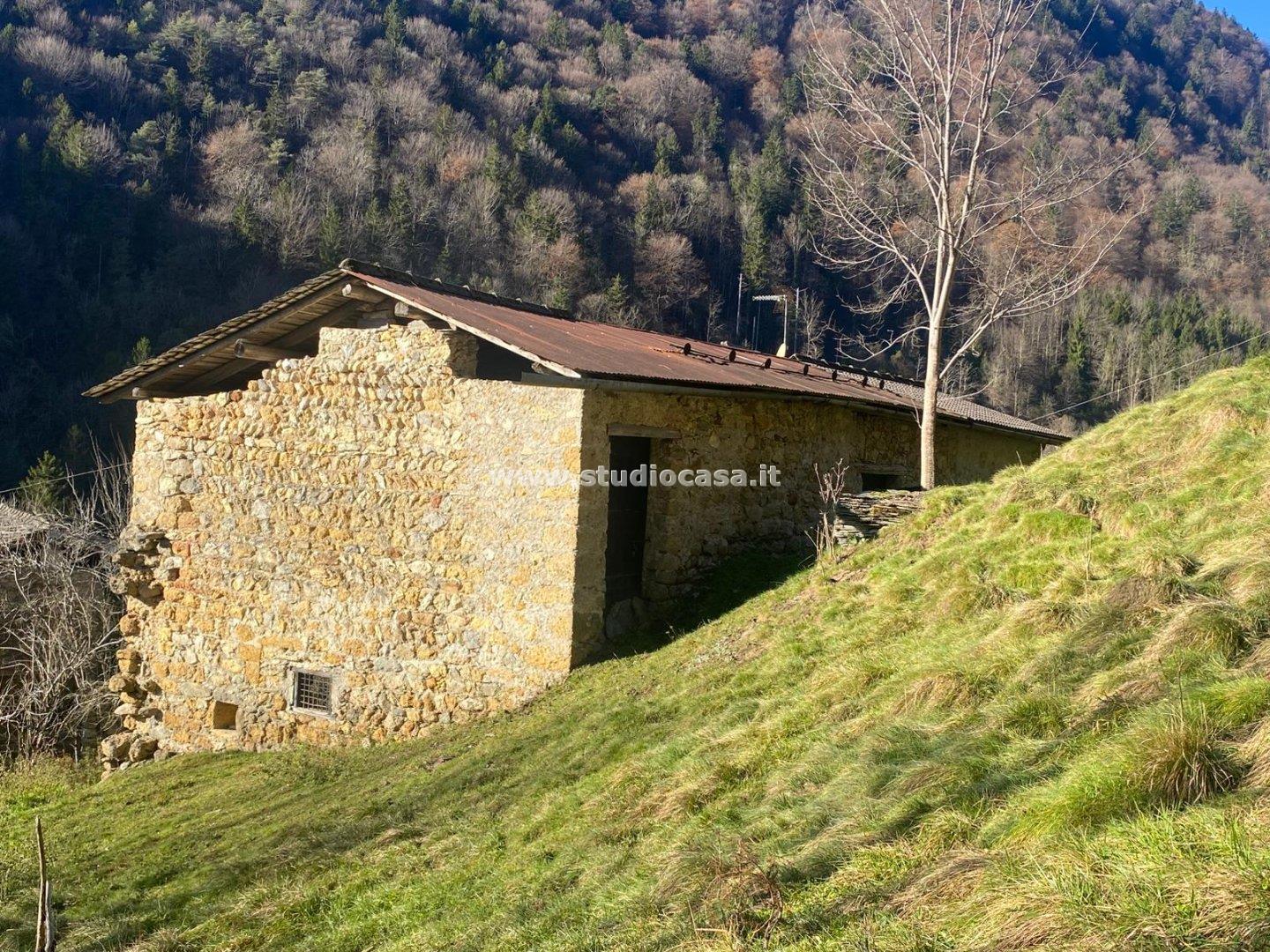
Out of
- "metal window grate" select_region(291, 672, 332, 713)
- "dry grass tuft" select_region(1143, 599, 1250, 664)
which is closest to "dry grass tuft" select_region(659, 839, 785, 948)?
"dry grass tuft" select_region(1143, 599, 1250, 664)

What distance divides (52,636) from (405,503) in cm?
767

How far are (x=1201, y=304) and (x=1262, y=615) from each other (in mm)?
48930

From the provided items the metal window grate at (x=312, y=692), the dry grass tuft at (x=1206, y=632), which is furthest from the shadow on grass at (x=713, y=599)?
the dry grass tuft at (x=1206, y=632)

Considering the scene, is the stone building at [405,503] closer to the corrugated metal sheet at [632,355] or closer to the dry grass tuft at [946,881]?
the corrugated metal sheet at [632,355]

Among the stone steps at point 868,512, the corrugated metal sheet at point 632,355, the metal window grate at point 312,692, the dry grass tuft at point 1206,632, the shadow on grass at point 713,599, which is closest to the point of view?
the dry grass tuft at point 1206,632

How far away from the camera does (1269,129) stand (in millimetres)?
53406

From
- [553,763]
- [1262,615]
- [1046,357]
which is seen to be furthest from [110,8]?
[1262,615]

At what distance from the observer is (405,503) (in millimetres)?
10773

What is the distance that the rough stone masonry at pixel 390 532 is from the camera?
32.8 feet

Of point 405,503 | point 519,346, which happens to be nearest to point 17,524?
point 405,503

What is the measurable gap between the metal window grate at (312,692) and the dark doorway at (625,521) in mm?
3246

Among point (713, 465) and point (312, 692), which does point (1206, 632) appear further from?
point (312, 692)

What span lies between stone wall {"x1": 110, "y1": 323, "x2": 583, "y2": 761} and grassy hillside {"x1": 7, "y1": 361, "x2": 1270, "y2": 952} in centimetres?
80

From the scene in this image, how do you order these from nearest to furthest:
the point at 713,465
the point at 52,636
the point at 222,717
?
the point at 713,465, the point at 222,717, the point at 52,636
